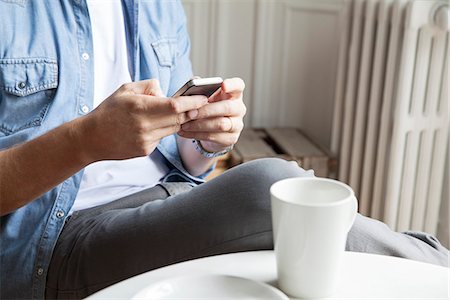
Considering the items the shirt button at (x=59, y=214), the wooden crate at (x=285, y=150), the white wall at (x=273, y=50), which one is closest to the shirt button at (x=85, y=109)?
the shirt button at (x=59, y=214)

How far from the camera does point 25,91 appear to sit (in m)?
0.97

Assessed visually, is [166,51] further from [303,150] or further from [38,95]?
[303,150]

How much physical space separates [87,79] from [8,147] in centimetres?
15

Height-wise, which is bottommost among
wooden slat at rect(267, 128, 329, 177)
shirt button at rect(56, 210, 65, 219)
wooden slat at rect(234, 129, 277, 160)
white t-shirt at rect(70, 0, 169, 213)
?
wooden slat at rect(267, 128, 329, 177)

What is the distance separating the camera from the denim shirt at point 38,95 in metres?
0.93

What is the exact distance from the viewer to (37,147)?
850 mm

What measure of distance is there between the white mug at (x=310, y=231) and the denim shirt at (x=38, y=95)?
0.40m

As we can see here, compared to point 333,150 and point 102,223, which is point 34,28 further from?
point 333,150

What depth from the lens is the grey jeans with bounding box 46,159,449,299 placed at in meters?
0.74

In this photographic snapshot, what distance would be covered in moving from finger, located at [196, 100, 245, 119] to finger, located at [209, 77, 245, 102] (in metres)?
0.01

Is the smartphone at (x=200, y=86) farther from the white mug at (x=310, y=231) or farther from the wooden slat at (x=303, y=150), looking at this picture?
the wooden slat at (x=303, y=150)

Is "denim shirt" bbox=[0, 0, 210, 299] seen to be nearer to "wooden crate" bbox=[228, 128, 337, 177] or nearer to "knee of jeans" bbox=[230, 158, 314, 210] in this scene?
"knee of jeans" bbox=[230, 158, 314, 210]

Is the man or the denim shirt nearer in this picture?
the man

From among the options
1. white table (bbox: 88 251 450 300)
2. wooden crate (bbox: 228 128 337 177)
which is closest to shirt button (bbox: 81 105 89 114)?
white table (bbox: 88 251 450 300)
